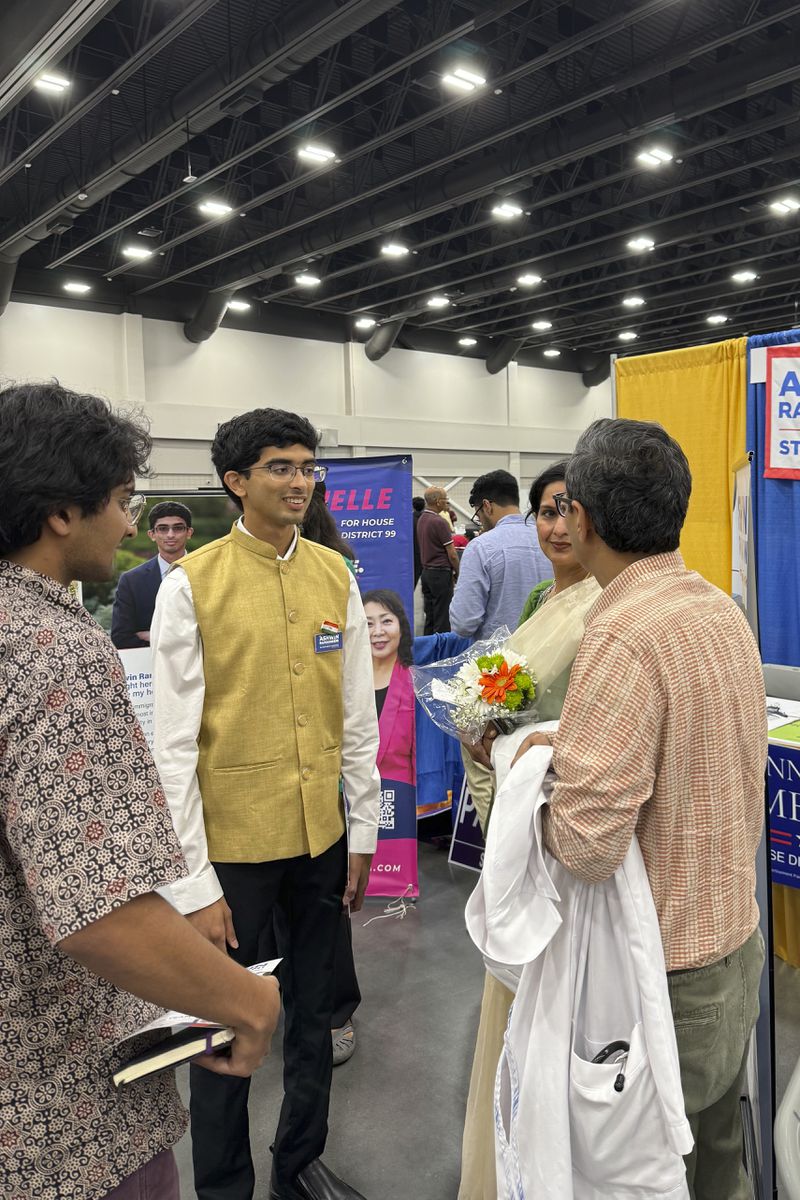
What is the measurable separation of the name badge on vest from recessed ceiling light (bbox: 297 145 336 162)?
6845mm

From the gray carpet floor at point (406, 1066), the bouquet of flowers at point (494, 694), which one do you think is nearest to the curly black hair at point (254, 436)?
the bouquet of flowers at point (494, 694)

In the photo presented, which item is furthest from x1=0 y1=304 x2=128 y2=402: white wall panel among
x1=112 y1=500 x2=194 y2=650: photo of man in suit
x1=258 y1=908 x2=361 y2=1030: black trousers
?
x1=258 y1=908 x2=361 y2=1030: black trousers

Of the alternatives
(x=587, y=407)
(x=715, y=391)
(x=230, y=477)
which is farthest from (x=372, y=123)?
(x=587, y=407)

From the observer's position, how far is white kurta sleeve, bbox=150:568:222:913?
5.28ft

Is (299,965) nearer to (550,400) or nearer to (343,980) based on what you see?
(343,980)

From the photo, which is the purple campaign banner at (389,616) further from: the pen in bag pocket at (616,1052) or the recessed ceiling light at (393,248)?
the recessed ceiling light at (393,248)

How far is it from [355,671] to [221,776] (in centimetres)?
39

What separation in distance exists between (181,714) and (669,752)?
3.04 ft

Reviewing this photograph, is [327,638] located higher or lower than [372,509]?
lower

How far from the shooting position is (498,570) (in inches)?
146

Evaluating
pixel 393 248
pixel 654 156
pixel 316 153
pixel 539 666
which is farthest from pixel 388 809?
pixel 393 248

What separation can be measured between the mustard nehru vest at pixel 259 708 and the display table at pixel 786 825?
1.59 meters

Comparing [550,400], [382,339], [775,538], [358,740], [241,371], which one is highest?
[382,339]

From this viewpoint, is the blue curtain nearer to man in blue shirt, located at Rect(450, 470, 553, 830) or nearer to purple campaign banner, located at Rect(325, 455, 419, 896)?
man in blue shirt, located at Rect(450, 470, 553, 830)
